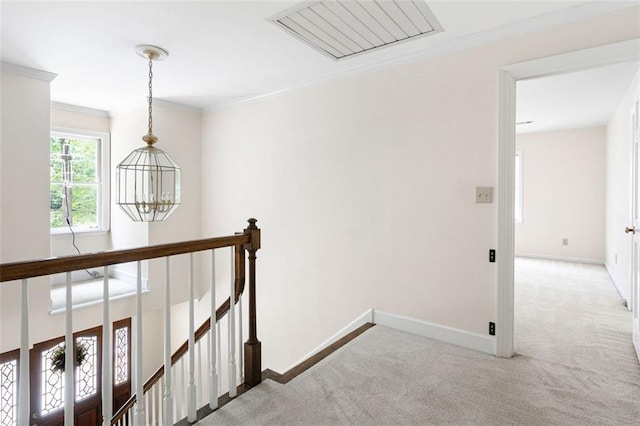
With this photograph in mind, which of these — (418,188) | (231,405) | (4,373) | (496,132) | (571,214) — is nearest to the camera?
(231,405)

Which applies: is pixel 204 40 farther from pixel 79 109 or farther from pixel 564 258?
pixel 564 258

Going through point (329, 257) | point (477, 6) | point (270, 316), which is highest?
point (477, 6)

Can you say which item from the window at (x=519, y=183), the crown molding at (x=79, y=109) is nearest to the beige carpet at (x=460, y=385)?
the window at (x=519, y=183)

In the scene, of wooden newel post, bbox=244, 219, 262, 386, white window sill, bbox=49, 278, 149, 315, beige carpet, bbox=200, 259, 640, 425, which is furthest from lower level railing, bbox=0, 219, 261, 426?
white window sill, bbox=49, 278, 149, 315

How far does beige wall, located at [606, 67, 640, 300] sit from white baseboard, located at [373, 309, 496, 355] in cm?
204

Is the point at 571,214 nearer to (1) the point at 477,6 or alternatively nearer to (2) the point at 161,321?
(1) the point at 477,6

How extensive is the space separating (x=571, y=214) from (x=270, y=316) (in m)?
5.66

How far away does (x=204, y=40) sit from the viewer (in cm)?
267

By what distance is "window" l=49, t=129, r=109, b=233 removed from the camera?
4473 mm

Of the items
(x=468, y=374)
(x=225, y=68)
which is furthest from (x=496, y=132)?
(x=225, y=68)

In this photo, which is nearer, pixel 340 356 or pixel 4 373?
pixel 340 356

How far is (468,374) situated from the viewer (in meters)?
2.30

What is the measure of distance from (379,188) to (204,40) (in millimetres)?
1813

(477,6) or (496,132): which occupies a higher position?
(477,6)
